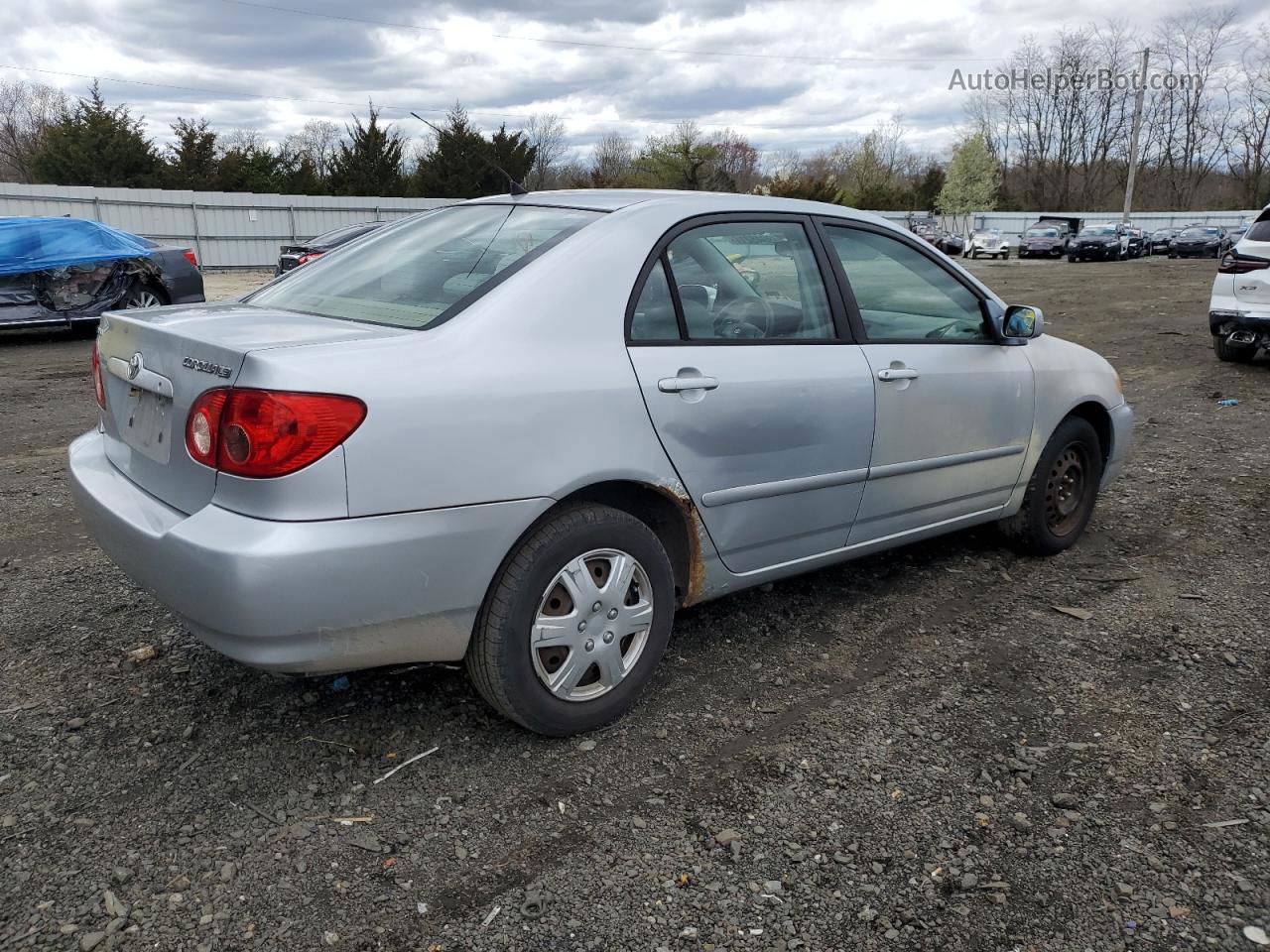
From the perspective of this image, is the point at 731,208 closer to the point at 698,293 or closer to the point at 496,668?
the point at 698,293

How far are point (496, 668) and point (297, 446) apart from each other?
82cm

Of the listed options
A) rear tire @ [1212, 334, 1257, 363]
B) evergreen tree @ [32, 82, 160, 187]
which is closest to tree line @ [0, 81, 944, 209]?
evergreen tree @ [32, 82, 160, 187]

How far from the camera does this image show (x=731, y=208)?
11.3 ft

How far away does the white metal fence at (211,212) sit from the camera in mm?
25062

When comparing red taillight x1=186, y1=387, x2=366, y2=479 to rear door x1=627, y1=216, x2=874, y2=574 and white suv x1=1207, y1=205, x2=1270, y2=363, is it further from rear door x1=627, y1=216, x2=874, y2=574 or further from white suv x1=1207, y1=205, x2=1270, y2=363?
white suv x1=1207, y1=205, x2=1270, y2=363

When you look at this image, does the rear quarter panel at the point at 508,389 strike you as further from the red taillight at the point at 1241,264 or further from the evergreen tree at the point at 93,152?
the evergreen tree at the point at 93,152

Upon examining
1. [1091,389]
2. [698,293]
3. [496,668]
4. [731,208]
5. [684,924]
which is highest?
[731,208]

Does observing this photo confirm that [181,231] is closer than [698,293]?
No

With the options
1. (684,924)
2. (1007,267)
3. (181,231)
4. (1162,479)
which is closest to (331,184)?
(181,231)

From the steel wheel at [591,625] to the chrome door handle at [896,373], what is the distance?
1254mm

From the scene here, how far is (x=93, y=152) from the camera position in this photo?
108ft

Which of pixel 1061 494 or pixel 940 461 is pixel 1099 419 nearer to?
pixel 1061 494

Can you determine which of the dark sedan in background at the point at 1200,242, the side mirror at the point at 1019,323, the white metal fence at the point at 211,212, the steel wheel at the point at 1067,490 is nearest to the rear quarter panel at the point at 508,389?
the side mirror at the point at 1019,323

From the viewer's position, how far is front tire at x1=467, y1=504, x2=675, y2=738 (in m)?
2.72
